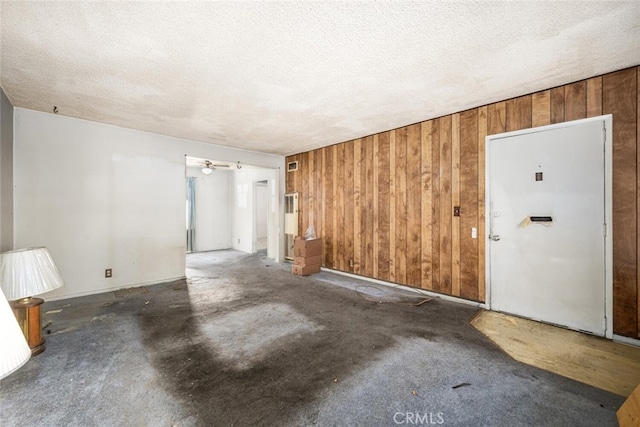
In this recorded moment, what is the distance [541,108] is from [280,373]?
156 inches

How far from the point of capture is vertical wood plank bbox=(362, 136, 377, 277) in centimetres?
476

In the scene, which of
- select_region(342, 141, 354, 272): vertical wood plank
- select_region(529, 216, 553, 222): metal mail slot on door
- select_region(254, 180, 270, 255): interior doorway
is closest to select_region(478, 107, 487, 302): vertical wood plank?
select_region(529, 216, 553, 222): metal mail slot on door

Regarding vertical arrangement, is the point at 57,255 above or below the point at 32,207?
below

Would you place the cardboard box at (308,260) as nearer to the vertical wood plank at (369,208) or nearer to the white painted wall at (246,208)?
the vertical wood plank at (369,208)

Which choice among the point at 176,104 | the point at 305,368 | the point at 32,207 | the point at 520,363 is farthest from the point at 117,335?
the point at 520,363

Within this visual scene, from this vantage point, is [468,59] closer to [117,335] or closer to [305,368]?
[305,368]

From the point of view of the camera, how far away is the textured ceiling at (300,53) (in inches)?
71.5

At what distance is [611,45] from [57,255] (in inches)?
269

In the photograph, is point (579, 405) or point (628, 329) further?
point (628, 329)

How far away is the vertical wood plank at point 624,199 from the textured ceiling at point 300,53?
0.90ft

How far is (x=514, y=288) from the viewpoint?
3238 mm

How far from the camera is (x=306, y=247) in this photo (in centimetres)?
526

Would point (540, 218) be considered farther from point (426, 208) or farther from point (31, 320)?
point (31, 320)

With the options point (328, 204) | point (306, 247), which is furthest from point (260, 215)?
point (306, 247)
